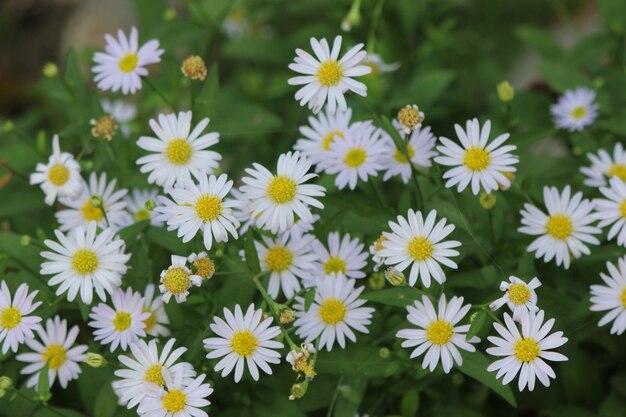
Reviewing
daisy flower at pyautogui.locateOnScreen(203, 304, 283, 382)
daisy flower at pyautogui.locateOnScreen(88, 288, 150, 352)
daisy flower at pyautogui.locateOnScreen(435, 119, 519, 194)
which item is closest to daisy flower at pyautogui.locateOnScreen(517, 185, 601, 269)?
daisy flower at pyautogui.locateOnScreen(435, 119, 519, 194)

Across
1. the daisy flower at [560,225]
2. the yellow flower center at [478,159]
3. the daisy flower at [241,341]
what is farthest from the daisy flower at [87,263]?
the daisy flower at [560,225]

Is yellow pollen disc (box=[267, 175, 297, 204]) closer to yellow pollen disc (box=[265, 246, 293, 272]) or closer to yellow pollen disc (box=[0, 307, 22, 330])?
yellow pollen disc (box=[265, 246, 293, 272])

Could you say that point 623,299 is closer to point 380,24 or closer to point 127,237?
point 127,237

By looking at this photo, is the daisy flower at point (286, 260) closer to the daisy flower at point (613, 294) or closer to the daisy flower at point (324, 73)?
the daisy flower at point (324, 73)

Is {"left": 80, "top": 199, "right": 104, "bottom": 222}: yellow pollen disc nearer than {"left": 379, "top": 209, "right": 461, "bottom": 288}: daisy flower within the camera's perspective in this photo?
No

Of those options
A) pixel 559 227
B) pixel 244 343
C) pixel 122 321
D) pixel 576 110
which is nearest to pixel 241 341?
pixel 244 343

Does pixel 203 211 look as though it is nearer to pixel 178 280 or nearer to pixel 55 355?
pixel 178 280
